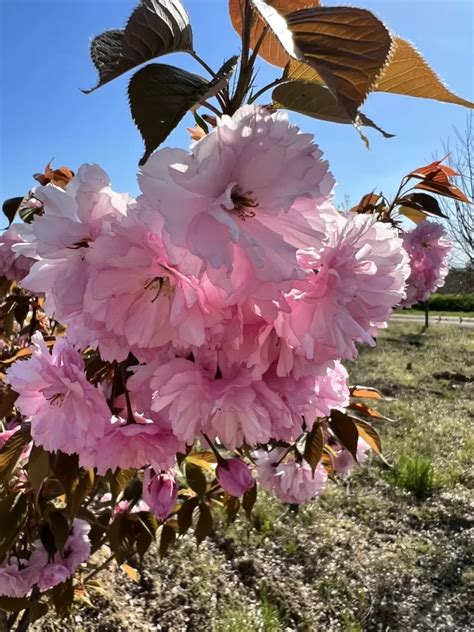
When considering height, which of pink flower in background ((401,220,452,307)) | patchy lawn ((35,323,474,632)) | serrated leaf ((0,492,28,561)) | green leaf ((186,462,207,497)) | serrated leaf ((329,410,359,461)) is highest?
pink flower in background ((401,220,452,307))

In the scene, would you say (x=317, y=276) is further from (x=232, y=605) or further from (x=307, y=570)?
(x=307, y=570)

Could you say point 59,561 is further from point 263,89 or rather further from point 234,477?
point 263,89

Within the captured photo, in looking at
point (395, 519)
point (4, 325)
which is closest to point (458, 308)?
point (395, 519)

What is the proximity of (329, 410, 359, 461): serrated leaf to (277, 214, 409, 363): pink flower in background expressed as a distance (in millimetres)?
484

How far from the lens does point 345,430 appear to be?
93 cm

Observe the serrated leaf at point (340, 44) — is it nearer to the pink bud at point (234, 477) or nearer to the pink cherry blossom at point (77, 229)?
the pink cherry blossom at point (77, 229)

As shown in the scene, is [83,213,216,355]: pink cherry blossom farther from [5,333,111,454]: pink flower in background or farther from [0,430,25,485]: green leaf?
[0,430,25,485]: green leaf

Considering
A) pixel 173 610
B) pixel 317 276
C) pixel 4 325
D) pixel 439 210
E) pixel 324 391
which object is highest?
pixel 439 210

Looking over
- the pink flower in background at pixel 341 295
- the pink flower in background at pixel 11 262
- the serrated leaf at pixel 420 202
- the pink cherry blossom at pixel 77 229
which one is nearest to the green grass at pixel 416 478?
the serrated leaf at pixel 420 202

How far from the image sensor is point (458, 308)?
63.8 feet

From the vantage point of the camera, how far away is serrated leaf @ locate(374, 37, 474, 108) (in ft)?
1.75

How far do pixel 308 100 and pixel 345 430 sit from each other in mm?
563

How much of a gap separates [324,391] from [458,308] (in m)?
20.4

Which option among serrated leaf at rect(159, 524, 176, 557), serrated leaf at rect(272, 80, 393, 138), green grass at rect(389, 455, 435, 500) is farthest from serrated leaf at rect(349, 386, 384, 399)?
green grass at rect(389, 455, 435, 500)
